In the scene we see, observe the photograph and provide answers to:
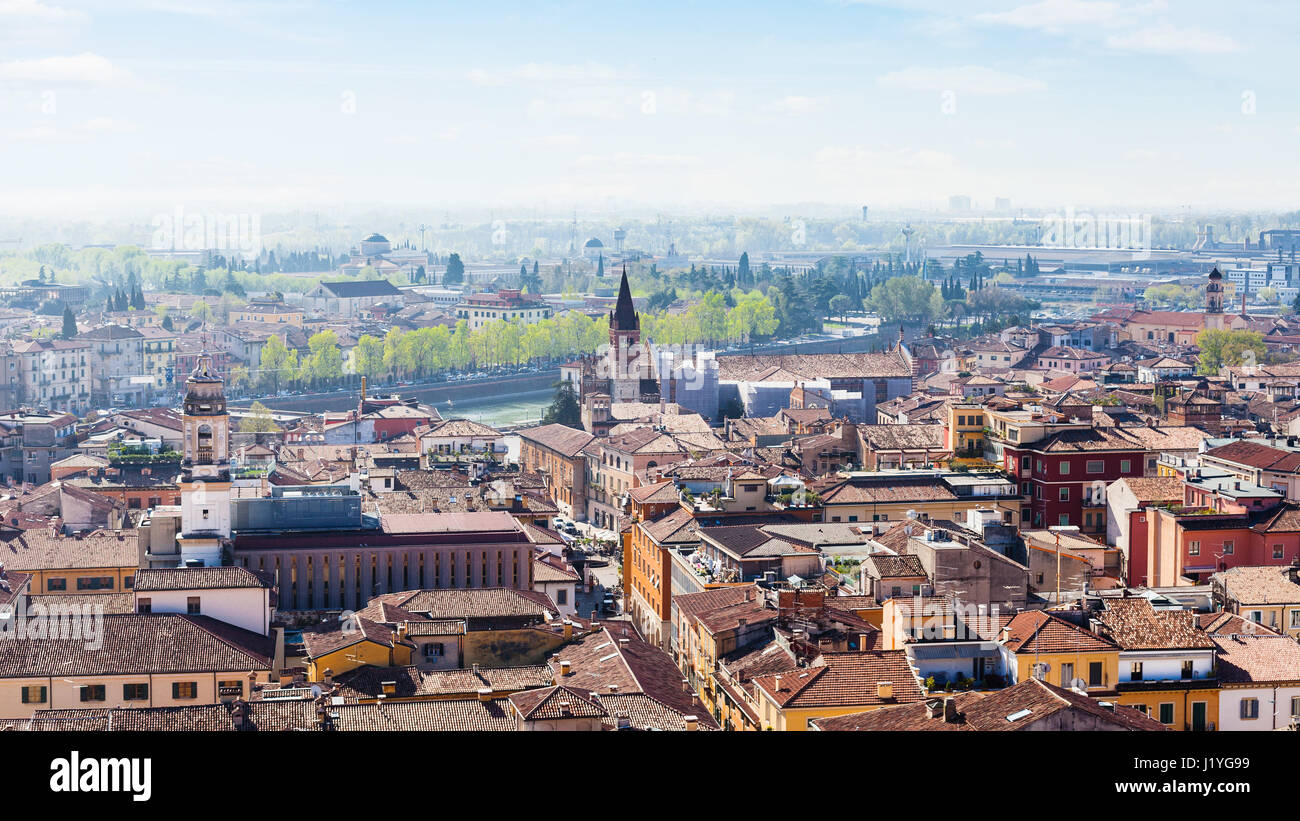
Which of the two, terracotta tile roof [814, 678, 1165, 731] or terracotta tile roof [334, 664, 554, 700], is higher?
terracotta tile roof [814, 678, 1165, 731]

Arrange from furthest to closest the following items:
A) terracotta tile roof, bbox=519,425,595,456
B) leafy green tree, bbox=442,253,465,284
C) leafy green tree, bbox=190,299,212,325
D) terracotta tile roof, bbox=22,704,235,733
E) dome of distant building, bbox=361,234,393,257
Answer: dome of distant building, bbox=361,234,393,257
leafy green tree, bbox=442,253,465,284
leafy green tree, bbox=190,299,212,325
terracotta tile roof, bbox=519,425,595,456
terracotta tile roof, bbox=22,704,235,733

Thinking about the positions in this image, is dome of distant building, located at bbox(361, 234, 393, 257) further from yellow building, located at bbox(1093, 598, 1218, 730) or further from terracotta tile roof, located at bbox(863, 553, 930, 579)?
yellow building, located at bbox(1093, 598, 1218, 730)

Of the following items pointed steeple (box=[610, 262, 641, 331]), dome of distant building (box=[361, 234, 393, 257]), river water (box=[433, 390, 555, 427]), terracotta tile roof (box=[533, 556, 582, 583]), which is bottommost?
river water (box=[433, 390, 555, 427])

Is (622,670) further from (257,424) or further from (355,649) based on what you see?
(257,424)

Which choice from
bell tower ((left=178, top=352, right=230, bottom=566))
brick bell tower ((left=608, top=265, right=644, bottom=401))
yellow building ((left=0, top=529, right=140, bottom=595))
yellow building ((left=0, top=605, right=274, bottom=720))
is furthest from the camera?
brick bell tower ((left=608, top=265, right=644, bottom=401))

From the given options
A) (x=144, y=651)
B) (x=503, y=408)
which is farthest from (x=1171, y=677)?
(x=503, y=408)

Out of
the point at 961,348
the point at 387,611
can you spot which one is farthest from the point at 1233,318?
the point at 387,611

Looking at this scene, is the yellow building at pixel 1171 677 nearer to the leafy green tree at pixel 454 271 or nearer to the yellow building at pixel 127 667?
the yellow building at pixel 127 667

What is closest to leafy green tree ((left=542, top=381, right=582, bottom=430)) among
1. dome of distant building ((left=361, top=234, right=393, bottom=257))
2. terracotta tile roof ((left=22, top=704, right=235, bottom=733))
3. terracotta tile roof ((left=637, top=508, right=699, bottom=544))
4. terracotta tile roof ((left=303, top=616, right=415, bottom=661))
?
terracotta tile roof ((left=637, top=508, right=699, bottom=544))
